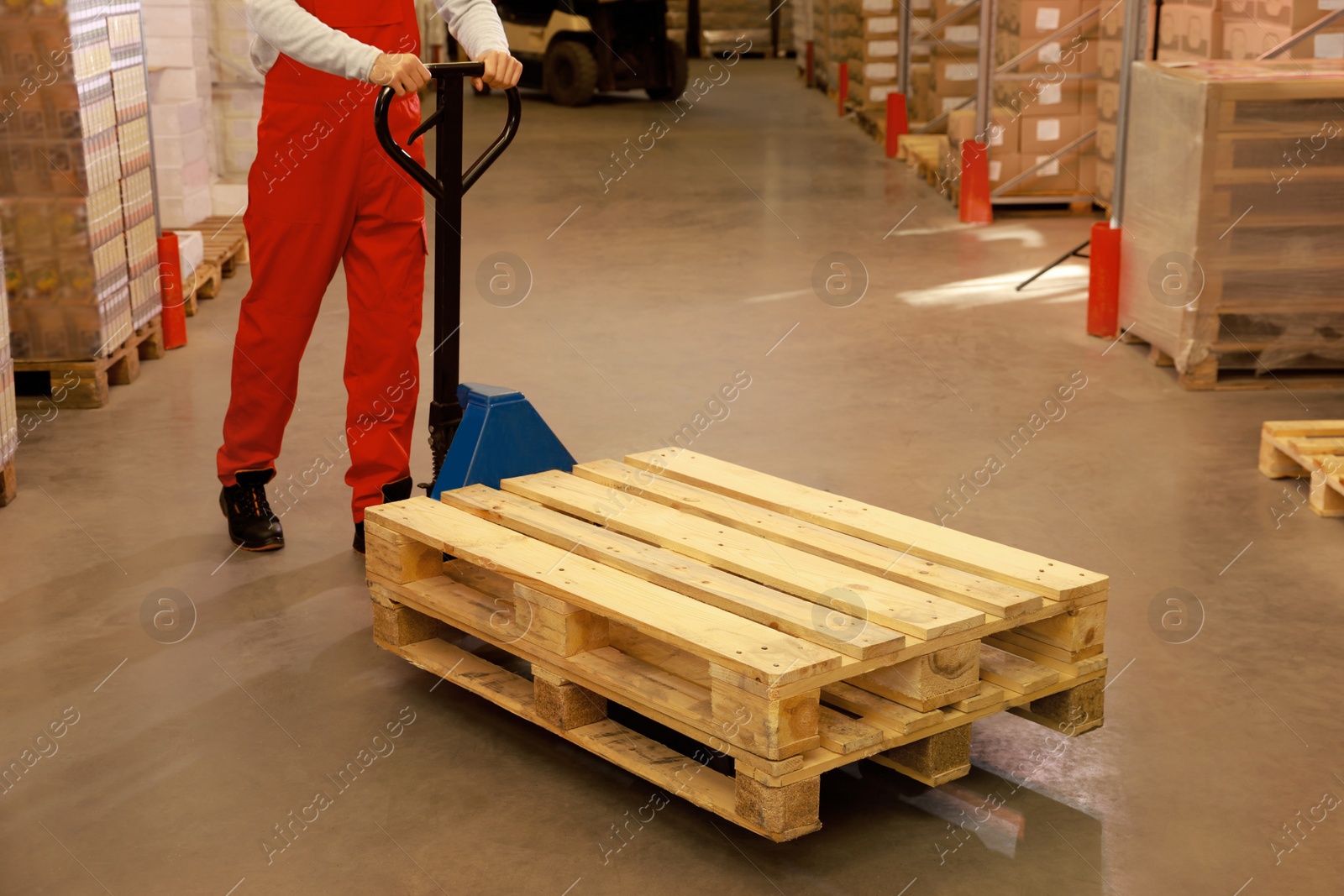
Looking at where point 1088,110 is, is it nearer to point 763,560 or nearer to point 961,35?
point 961,35

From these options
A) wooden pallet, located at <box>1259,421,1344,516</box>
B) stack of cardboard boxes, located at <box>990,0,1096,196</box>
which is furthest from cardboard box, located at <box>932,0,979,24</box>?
wooden pallet, located at <box>1259,421,1344,516</box>

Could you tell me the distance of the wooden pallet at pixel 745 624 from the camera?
245 cm

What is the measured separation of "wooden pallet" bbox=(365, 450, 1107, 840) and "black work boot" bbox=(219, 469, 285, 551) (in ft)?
2.97

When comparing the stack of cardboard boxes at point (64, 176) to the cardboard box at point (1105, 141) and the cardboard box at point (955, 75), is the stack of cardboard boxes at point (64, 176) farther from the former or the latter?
the cardboard box at point (955, 75)

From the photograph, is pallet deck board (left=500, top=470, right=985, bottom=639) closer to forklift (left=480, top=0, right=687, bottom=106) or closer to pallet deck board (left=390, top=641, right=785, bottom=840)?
pallet deck board (left=390, top=641, right=785, bottom=840)

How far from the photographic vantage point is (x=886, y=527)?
310 cm

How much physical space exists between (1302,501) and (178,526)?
11.0 ft

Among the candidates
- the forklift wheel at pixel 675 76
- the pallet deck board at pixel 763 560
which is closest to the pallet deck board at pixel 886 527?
the pallet deck board at pixel 763 560

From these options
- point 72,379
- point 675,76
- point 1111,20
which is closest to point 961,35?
point 1111,20

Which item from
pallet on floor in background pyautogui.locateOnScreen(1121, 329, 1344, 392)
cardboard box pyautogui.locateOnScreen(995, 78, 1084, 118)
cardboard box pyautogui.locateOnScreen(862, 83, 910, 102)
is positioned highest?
cardboard box pyautogui.locateOnScreen(995, 78, 1084, 118)

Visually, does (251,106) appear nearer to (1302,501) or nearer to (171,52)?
(171,52)

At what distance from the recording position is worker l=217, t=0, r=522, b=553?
354cm

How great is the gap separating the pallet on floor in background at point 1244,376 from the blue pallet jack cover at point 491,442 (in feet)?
10.0

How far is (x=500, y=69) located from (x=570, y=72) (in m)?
13.5
